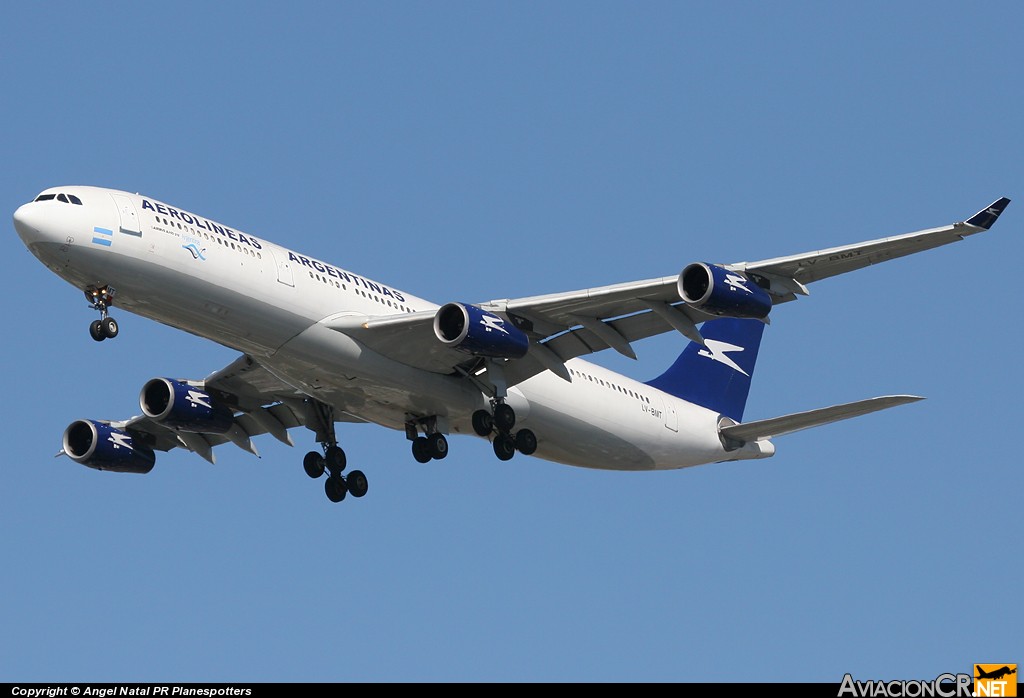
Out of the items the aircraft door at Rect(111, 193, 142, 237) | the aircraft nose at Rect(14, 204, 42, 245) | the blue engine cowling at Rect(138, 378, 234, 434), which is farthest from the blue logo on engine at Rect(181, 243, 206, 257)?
the blue engine cowling at Rect(138, 378, 234, 434)

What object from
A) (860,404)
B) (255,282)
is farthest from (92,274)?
(860,404)

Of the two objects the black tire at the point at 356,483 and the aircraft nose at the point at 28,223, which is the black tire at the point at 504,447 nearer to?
the black tire at the point at 356,483

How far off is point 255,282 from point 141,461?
39.6ft

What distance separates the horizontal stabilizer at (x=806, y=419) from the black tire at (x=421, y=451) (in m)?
9.86

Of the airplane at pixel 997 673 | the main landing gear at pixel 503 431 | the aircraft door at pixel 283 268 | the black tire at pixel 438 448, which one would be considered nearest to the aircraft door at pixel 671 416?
the main landing gear at pixel 503 431

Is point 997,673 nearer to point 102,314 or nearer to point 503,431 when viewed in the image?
point 503,431

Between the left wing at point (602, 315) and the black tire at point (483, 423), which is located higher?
the left wing at point (602, 315)

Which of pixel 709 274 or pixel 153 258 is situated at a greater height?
pixel 709 274

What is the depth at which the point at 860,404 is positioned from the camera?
3969 centimetres

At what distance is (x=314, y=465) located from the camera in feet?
143

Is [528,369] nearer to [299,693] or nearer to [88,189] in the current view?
[88,189]

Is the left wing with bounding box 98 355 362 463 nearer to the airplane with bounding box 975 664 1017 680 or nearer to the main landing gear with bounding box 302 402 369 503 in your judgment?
the main landing gear with bounding box 302 402 369 503

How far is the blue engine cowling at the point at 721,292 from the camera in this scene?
115 feet

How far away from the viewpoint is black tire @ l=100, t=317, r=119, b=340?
35.3 metres
